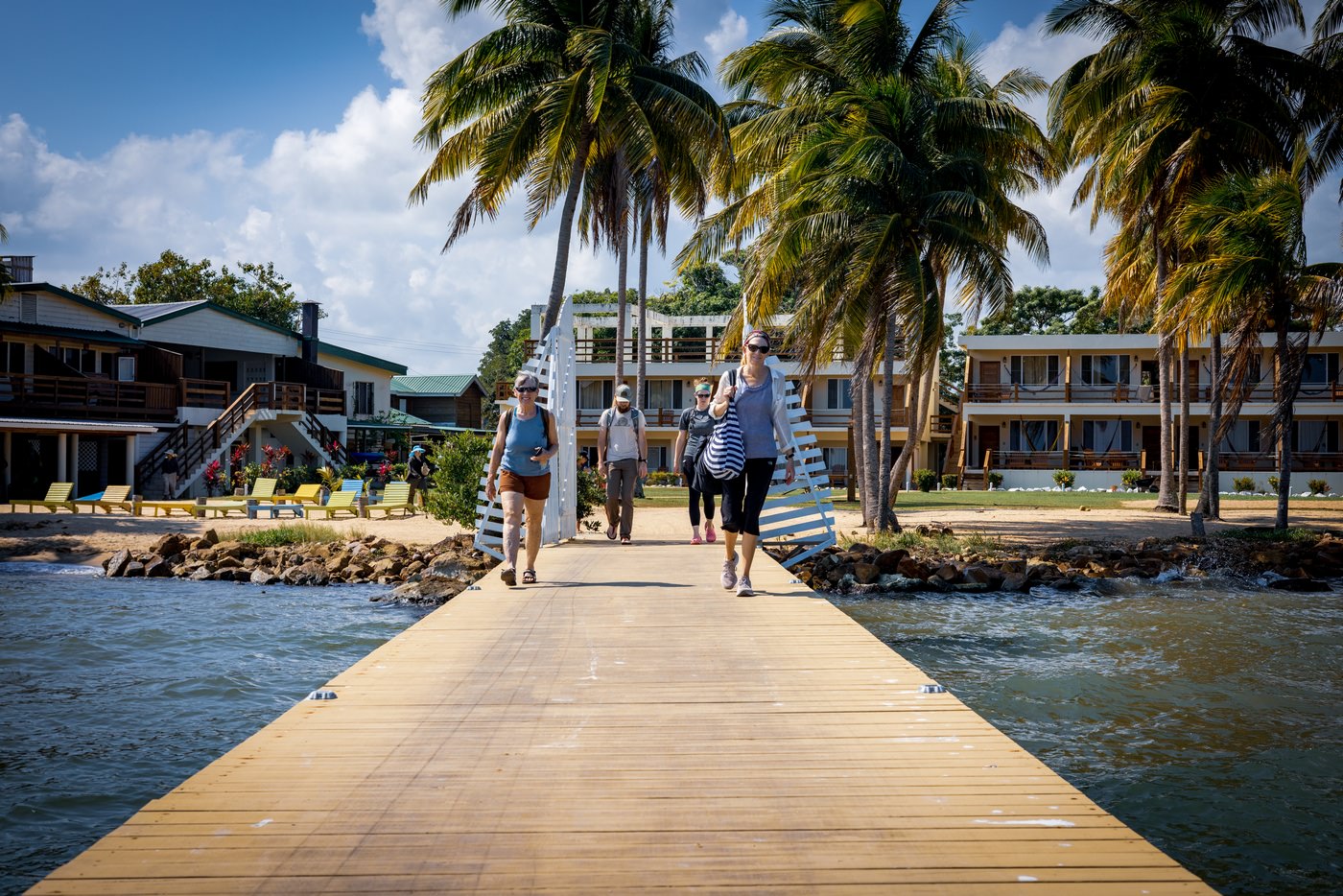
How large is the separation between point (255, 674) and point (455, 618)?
3.88 m

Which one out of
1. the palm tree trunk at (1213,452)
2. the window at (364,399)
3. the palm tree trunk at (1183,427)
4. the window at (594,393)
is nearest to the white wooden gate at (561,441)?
the palm tree trunk at (1213,452)

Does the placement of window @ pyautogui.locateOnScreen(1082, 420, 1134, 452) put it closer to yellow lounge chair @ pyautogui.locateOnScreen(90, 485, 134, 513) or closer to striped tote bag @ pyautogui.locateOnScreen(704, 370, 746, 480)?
yellow lounge chair @ pyautogui.locateOnScreen(90, 485, 134, 513)

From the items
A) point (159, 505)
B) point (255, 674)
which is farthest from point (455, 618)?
point (159, 505)

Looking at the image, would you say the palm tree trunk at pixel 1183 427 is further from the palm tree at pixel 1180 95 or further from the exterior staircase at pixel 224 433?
the exterior staircase at pixel 224 433

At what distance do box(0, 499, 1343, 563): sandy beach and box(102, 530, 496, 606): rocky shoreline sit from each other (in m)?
1.10

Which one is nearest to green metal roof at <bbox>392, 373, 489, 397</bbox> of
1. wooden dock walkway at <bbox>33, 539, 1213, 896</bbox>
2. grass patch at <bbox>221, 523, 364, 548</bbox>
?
grass patch at <bbox>221, 523, 364, 548</bbox>

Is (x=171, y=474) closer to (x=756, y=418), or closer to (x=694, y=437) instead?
(x=694, y=437)

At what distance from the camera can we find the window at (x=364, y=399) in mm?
46500

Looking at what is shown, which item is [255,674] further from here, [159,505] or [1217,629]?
[159,505]

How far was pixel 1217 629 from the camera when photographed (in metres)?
13.4

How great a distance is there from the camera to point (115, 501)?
27406 millimetres

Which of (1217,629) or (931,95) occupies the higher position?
(931,95)

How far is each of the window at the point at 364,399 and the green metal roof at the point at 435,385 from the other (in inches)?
285

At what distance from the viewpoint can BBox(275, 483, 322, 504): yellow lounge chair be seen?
27.5m
